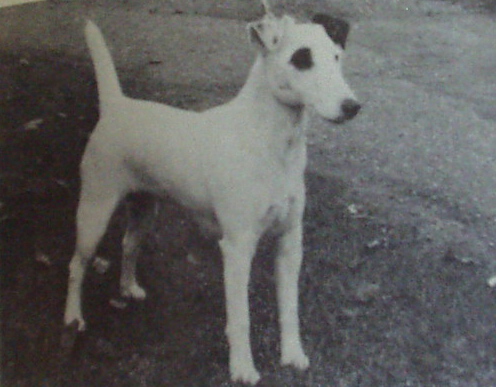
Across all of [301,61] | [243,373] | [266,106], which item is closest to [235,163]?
[266,106]

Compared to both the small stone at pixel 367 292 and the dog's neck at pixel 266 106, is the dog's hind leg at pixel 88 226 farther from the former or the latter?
the small stone at pixel 367 292

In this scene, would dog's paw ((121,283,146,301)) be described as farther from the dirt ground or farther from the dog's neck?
the dog's neck

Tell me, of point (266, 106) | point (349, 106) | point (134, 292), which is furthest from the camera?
point (134, 292)

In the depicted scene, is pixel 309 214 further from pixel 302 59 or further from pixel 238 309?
pixel 302 59

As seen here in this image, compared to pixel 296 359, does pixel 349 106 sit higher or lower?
higher

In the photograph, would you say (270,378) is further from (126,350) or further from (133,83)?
(133,83)

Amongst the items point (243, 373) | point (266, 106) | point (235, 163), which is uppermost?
point (266, 106)

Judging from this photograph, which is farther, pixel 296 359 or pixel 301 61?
pixel 296 359
